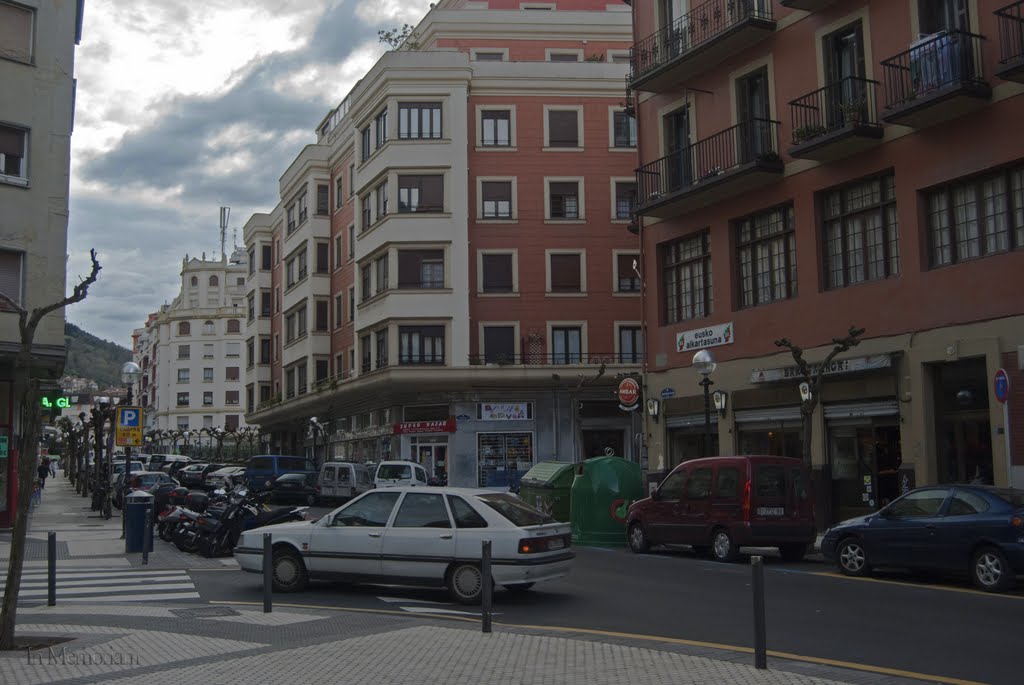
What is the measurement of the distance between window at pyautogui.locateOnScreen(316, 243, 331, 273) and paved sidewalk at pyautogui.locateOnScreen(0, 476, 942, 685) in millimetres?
44809

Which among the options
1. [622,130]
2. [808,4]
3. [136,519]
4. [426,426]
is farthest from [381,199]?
[136,519]

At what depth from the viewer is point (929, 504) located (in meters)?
15.2

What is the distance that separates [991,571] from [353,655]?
29.6 feet

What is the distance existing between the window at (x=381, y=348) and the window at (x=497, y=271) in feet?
16.0

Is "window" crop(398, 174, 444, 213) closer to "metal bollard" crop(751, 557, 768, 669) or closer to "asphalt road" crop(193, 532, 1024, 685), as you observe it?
"asphalt road" crop(193, 532, 1024, 685)

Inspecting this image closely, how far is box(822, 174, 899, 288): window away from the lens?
895 inches

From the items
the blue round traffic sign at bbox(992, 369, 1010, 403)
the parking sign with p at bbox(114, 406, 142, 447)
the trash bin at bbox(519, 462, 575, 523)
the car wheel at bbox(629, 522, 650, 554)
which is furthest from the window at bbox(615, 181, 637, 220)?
the blue round traffic sign at bbox(992, 369, 1010, 403)

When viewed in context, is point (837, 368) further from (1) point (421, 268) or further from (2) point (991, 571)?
(1) point (421, 268)

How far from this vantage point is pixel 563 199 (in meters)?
46.0

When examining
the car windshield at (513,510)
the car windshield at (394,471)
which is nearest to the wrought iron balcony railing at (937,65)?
the car windshield at (513,510)

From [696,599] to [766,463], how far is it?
533 cm

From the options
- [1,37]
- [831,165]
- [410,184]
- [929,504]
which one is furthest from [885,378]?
[410,184]

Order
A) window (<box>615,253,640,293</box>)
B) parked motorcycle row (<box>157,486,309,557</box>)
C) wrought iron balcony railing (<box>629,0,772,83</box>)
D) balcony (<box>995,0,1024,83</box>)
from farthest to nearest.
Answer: window (<box>615,253,640,293</box>)
wrought iron balcony railing (<box>629,0,772,83</box>)
parked motorcycle row (<box>157,486,309,557</box>)
balcony (<box>995,0,1024,83</box>)

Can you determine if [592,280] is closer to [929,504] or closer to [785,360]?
[785,360]
